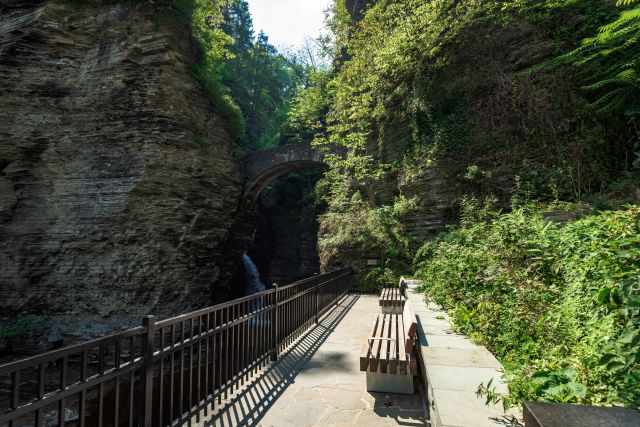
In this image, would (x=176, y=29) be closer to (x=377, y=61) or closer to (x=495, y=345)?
(x=377, y=61)

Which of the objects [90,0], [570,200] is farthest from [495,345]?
[90,0]

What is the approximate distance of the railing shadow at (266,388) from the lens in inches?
123

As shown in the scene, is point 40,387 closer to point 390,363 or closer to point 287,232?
point 390,363

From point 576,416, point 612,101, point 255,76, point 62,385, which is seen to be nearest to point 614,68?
point 612,101

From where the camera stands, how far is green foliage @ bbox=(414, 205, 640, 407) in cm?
220

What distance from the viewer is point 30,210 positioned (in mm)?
12766

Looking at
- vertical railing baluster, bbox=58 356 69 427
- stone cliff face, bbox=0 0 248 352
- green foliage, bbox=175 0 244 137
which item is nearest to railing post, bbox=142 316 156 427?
vertical railing baluster, bbox=58 356 69 427

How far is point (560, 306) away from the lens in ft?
10.9

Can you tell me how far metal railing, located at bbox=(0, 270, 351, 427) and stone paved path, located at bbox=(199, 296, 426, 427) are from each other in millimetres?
209

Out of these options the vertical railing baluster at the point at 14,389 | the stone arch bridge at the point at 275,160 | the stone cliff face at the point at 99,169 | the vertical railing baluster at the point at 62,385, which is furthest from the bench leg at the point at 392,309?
the stone arch bridge at the point at 275,160

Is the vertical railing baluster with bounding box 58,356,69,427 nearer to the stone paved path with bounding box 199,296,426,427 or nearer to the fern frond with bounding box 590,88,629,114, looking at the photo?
the stone paved path with bounding box 199,296,426,427

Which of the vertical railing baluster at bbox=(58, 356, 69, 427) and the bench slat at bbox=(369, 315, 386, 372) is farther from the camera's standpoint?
the bench slat at bbox=(369, 315, 386, 372)

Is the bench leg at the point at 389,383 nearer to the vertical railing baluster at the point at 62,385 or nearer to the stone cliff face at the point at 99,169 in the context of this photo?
the vertical railing baluster at the point at 62,385

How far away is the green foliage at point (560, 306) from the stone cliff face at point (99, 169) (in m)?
11.1
